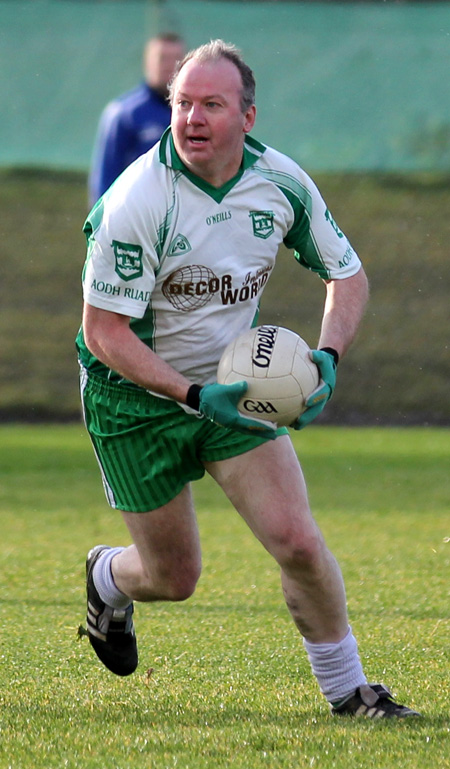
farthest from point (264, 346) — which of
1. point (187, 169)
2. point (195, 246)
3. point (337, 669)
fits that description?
point (337, 669)

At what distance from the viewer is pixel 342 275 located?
4.31 m

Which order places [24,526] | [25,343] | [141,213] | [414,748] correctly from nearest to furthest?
1. [414,748]
2. [141,213]
3. [24,526]
4. [25,343]

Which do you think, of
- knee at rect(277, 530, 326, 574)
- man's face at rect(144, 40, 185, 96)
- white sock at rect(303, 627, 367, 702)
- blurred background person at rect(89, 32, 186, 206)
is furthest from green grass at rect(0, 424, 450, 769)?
man's face at rect(144, 40, 185, 96)

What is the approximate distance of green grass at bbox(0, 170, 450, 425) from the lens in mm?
15781

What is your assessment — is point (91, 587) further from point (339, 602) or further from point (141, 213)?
point (141, 213)

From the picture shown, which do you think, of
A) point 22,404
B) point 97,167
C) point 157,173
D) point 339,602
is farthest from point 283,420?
point 22,404

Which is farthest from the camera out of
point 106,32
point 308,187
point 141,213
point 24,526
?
point 106,32

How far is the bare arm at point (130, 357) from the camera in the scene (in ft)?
12.6

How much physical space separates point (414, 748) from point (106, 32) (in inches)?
765

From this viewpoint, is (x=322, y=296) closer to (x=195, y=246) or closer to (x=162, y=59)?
(x=162, y=59)

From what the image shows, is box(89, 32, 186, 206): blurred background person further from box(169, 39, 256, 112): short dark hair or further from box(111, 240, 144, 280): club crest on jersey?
box(111, 240, 144, 280): club crest on jersey

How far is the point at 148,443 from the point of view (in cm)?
420

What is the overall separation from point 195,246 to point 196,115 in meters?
0.43

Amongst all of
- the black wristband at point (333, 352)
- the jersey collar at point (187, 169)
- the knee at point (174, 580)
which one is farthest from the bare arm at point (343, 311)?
the knee at point (174, 580)
